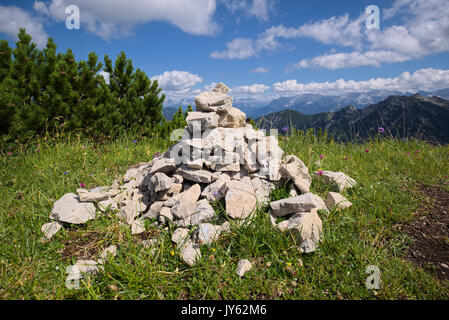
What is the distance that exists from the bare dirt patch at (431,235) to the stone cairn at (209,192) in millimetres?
943

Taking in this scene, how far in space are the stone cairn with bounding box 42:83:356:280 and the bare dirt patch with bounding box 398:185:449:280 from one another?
0.94 metres

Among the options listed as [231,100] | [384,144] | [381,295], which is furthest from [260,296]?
[384,144]

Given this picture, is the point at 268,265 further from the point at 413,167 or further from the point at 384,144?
the point at 384,144

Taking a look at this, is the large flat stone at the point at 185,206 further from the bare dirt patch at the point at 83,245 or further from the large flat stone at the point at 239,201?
the bare dirt patch at the point at 83,245

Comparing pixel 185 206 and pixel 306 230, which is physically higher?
pixel 185 206

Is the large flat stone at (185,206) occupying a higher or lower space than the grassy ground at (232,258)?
higher

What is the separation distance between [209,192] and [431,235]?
10.1 feet

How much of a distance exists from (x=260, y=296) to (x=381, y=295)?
3.89 ft

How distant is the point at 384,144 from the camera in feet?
22.3

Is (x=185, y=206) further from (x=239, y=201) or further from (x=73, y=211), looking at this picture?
(x=73, y=211)

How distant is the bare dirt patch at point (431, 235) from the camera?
8.77ft

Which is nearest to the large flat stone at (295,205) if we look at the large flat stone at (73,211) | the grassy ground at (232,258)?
the grassy ground at (232,258)

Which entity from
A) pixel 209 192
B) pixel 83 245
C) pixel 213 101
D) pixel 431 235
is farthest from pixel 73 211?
pixel 431 235

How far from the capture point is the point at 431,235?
312 cm
